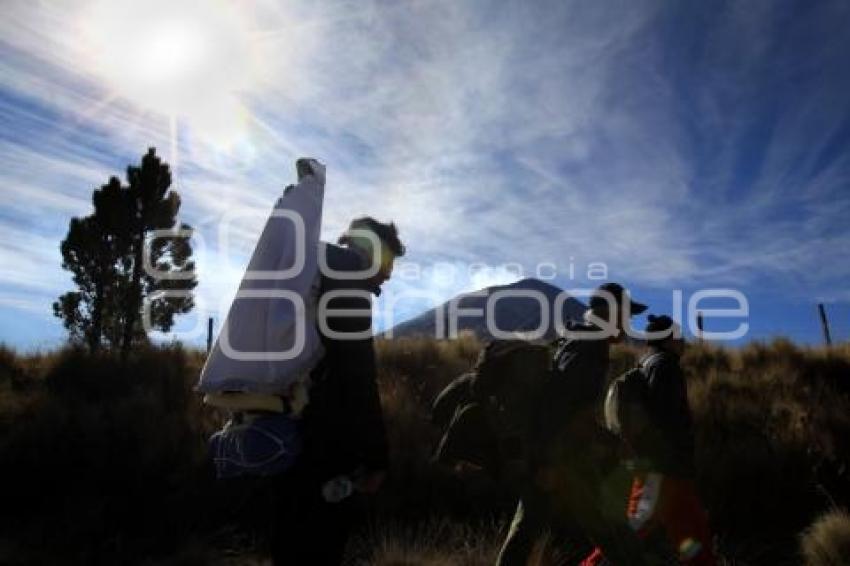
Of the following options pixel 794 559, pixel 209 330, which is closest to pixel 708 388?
pixel 794 559

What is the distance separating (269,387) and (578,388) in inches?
80.6

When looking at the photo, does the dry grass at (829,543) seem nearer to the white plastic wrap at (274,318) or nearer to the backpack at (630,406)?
the backpack at (630,406)

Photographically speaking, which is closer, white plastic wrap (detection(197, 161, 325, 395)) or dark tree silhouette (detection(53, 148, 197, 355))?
white plastic wrap (detection(197, 161, 325, 395))

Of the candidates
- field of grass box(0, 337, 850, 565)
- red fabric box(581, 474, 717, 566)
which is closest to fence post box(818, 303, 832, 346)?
field of grass box(0, 337, 850, 565)

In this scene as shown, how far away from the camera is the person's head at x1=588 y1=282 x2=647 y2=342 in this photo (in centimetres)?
452

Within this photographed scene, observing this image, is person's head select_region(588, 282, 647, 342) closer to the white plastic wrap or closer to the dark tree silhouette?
the white plastic wrap

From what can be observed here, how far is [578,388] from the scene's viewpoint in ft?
13.4

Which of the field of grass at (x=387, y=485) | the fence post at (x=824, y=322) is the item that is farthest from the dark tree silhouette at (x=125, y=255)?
the fence post at (x=824, y=322)

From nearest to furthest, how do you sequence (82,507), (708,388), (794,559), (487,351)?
1. (487,351)
2. (794,559)
3. (82,507)
4. (708,388)

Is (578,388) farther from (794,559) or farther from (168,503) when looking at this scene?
(168,503)

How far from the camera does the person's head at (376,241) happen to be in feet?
9.99

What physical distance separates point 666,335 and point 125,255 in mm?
19383

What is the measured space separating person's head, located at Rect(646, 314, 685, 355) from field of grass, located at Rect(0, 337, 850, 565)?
8.02 feet

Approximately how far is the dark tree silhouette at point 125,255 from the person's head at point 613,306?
18677 mm
